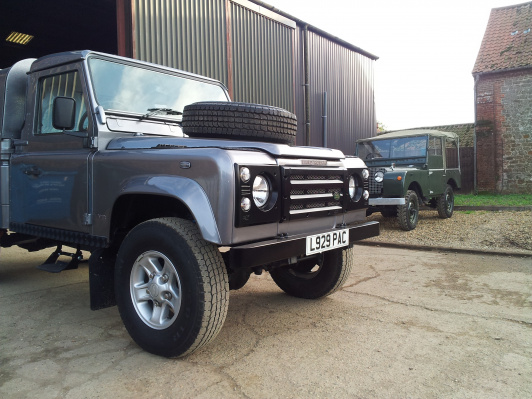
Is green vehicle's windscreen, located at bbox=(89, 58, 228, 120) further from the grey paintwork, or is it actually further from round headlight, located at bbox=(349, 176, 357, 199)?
round headlight, located at bbox=(349, 176, 357, 199)

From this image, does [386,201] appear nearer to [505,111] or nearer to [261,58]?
[261,58]

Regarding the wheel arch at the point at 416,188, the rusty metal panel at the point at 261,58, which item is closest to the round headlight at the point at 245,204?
the wheel arch at the point at 416,188

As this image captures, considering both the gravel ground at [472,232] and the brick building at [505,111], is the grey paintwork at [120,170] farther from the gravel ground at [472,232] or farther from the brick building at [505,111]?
the brick building at [505,111]

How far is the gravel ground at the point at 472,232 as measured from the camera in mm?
6816

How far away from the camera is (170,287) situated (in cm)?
276

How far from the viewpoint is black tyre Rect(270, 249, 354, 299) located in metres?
3.83

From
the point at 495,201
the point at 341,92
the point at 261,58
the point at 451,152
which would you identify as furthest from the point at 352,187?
the point at 495,201

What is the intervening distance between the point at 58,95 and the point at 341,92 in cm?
1058

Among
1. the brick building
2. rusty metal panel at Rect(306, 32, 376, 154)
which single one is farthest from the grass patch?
rusty metal panel at Rect(306, 32, 376, 154)

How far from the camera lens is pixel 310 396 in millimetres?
2320

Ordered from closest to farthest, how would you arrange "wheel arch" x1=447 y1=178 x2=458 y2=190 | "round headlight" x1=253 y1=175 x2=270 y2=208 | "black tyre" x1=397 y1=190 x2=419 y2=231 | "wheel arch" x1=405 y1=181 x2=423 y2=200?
"round headlight" x1=253 y1=175 x2=270 y2=208 → "black tyre" x1=397 y1=190 x2=419 y2=231 → "wheel arch" x1=405 y1=181 x2=423 y2=200 → "wheel arch" x1=447 y1=178 x2=458 y2=190

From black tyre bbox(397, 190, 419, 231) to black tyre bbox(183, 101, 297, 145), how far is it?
224 inches

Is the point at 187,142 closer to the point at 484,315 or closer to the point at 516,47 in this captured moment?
the point at 484,315

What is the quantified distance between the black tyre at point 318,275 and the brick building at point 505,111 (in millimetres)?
14855
